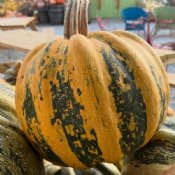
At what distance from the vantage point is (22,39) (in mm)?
3064

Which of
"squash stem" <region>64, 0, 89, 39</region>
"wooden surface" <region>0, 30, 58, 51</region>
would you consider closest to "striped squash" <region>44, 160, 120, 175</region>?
"squash stem" <region>64, 0, 89, 39</region>

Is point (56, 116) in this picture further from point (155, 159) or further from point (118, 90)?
point (155, 159)

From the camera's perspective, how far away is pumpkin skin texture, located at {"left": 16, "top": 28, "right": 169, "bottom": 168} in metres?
0.73

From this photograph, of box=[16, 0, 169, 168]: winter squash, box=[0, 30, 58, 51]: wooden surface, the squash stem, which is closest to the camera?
box=[16, 0, 169, 168]: winter squash

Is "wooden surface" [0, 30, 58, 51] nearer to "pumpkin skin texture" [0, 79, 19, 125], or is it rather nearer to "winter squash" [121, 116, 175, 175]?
"pumpkin skin texture" [0, 79, 19, 125]

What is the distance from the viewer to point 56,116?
74 cm

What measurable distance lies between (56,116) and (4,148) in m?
0.13

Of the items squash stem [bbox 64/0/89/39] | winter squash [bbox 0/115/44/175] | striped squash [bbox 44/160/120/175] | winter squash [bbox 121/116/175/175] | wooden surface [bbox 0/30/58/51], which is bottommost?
wooden surface [bbox 0/30/58/51]

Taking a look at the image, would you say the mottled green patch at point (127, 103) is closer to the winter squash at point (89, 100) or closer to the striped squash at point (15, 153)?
the winter squash at point (89, 100)

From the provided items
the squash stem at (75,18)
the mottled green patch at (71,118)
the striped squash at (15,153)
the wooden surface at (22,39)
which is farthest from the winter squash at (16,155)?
the wooden surface at (22,39)

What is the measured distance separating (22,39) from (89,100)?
2.41m

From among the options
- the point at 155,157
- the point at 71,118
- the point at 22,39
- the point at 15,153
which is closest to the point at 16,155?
the point at 15,153

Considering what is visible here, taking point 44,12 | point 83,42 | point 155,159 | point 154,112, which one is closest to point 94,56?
point 83,42

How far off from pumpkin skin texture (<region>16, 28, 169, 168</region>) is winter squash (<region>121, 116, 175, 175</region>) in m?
0.10
